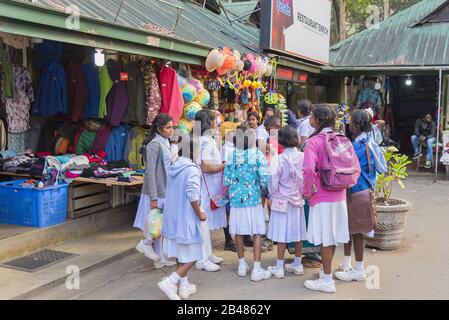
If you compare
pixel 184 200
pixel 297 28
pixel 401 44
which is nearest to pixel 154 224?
pixel 184 200

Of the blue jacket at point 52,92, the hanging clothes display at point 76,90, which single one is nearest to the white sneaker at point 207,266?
the hanging clothes display at point 76,90

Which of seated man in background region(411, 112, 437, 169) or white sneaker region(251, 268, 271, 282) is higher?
seated man in background region(411, 112, 437, 169)

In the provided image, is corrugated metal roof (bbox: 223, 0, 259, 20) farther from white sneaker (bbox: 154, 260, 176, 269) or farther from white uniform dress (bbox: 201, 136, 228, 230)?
white sneaker (bbox: 154, 260, 176, 269)

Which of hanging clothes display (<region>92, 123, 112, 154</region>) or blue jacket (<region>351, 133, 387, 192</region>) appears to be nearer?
blue jacket (<region>351, 133, 387, 192</region>)

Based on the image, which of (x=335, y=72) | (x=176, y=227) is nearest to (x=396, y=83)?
(x=335, y=72)

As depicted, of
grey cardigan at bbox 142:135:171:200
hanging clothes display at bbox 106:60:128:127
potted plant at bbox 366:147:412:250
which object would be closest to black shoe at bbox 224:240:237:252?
grey cardigan at bbox 142:135:171:200

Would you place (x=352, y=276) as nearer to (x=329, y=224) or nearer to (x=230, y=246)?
(x=329, y=224)

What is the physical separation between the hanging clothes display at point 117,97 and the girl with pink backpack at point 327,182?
3401 mm

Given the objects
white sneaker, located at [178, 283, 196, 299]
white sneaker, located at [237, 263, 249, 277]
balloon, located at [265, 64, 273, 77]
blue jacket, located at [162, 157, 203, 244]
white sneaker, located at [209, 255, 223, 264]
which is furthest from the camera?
balloon, located at [265, 64, 273, 77]

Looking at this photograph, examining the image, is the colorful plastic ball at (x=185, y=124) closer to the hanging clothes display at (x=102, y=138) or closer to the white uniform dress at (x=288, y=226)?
the hanging clothes display at (x=102, y=138)

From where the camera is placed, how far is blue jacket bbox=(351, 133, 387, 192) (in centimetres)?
512

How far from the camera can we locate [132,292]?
4.92m
